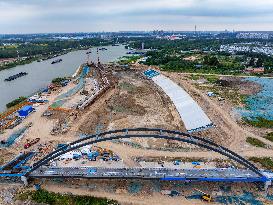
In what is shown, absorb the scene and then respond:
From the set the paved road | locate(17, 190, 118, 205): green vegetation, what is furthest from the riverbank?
locate(17, 190, 118, 205): green vegetation

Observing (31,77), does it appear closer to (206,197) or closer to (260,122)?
(260,122)

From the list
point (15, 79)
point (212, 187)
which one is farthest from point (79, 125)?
point (15, 79)

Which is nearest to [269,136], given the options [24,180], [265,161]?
[265,161]

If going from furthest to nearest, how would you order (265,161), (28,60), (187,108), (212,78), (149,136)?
1. (28,60)
2. (212,78)
3. (187,108)
4. (265,161)
5. (149,136)

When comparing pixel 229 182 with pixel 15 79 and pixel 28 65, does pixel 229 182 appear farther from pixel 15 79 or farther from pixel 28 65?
pixel 28 65

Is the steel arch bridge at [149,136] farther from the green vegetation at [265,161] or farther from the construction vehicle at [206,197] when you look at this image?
the green vegetation at [265,161]

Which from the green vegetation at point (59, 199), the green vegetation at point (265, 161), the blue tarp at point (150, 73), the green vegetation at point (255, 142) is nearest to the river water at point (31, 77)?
the blue tarp at point (150, 73)
